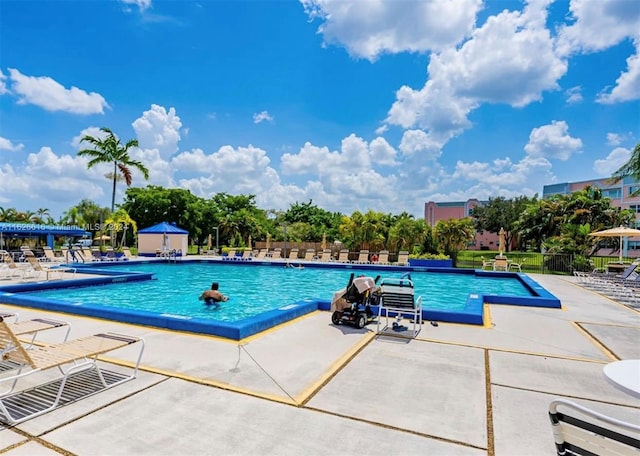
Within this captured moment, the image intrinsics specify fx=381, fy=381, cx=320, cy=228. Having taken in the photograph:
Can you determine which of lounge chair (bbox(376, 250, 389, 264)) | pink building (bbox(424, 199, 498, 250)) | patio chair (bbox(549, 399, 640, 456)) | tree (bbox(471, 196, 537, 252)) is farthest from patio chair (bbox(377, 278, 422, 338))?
pink building (bbox(424, 199, 498, 250))

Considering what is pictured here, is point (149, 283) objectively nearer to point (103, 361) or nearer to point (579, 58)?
point (103, 361)

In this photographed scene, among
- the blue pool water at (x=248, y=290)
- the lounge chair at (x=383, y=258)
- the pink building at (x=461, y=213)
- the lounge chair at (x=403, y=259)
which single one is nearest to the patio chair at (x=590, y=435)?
the blue pool water at (x=248, y=290)

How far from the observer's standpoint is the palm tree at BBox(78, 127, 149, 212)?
26.6 m

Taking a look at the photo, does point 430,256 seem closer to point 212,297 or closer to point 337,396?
point 212,297

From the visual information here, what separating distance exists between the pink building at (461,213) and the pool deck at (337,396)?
5840cm

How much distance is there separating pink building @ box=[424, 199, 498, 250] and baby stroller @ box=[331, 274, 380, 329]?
57236 millimetres

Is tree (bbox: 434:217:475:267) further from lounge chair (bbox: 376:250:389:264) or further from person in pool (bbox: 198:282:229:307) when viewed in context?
person in pool (bbox: 198:282:229:307)

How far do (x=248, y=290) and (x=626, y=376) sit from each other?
501 inches

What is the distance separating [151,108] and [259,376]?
87.6 feet

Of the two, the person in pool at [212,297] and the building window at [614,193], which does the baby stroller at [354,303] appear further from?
the building window at [614,193]

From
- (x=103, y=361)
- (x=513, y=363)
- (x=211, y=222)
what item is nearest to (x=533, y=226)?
(x=211, y=222)

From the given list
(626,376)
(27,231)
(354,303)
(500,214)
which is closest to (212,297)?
(354,303)

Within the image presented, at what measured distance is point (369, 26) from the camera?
12.2 metres

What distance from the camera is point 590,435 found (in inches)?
67.5
